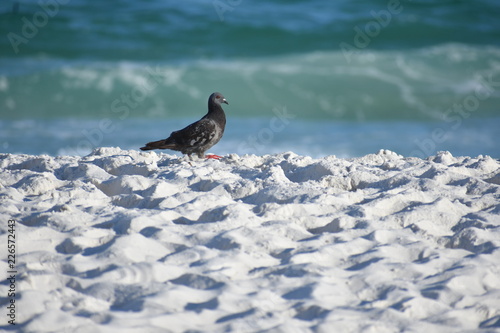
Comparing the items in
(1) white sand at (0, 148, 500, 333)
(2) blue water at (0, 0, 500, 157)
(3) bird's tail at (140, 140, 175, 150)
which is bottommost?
(1) white sand at (0, 148, 500, 333)

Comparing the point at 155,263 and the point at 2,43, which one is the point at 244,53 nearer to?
the point at 2,43

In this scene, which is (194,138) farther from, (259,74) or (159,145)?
(259,74)

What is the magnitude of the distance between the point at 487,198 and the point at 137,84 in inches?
548

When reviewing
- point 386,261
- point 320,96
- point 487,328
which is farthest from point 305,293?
point 320,96

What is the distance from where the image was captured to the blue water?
43.1 ft

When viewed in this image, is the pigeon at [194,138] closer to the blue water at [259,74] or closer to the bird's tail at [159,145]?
the bird's tail at [159,145]

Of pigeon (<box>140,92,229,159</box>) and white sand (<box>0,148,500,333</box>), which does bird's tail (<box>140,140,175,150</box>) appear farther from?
white sand (<box>0,148,500,333</box>)

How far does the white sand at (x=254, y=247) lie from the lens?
118 inches

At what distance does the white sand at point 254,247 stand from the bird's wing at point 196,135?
853mm

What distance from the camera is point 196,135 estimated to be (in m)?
6.21

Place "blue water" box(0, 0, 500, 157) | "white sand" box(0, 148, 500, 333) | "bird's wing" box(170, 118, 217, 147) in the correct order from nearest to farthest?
"white sand" box(0, 148, 500, 333)
"bird's wing" box(170, 118, 217, 147)
"blue water" box(0, 0, 500, 157)

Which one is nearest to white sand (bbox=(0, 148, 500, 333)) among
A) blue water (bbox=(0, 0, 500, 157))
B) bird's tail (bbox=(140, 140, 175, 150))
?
bird's tail (bbox=(140, 140, 175, 150))

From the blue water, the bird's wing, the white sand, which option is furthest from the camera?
the blue water

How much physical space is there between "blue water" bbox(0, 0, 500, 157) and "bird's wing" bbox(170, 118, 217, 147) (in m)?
4.76
